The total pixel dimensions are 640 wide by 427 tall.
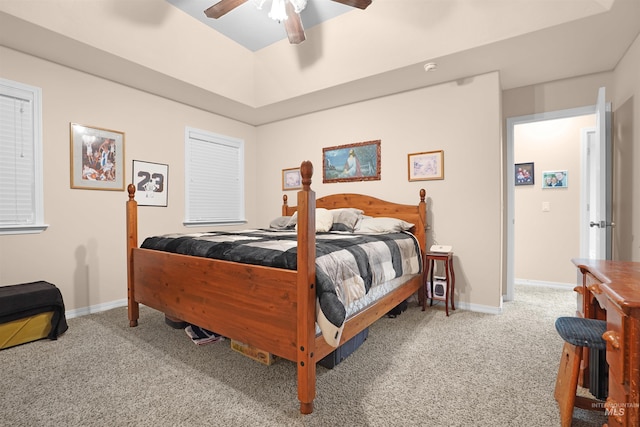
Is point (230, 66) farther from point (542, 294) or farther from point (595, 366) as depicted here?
point (542, 294)

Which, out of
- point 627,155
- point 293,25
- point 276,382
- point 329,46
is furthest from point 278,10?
point 627,155

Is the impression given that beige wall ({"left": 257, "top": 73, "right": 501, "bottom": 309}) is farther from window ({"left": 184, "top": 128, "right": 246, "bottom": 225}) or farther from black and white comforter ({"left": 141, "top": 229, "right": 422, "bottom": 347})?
window ({"left": 184, "top": 128, "right": 246, "bottom": 225})

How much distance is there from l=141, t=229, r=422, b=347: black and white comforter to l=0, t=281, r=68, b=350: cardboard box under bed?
80cm

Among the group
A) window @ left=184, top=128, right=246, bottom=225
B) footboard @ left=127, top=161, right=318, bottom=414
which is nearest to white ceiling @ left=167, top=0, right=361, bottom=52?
window @ left=184, top=128, right=246, bottom=225

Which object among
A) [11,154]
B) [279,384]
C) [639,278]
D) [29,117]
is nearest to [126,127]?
[29,117]

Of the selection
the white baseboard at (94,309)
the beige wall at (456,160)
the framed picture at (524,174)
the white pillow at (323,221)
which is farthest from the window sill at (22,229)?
the framed picture at (524,174)

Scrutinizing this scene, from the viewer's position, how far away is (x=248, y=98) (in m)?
4.01

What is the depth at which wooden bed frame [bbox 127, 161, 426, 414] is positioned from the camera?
1513mm

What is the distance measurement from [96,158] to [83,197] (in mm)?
425

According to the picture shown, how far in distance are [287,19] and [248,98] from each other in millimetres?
1575

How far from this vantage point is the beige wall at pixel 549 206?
4.00 m

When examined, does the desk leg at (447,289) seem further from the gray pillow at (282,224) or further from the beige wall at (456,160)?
the gray pillow at (282,224)

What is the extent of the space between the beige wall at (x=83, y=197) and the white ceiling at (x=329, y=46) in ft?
0.61

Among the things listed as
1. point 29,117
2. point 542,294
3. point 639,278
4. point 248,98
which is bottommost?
point 542,294
